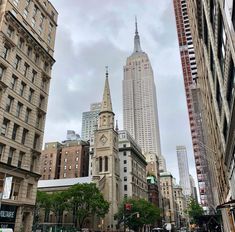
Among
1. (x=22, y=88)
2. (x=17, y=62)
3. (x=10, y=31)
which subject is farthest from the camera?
(x=22, y=88)

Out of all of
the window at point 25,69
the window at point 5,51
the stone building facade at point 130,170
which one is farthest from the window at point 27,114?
the stone building facade at point 130,170

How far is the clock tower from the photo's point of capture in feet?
285

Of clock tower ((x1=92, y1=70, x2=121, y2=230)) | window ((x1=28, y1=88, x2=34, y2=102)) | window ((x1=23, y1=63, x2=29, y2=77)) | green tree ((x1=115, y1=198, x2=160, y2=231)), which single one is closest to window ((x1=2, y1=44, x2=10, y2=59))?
window ((x1=23, y1=63, x2=29, y2=77))

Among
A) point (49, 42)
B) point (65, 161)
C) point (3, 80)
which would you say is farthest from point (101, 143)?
point (3, 80)

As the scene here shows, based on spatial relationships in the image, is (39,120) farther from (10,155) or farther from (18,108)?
(10,155)

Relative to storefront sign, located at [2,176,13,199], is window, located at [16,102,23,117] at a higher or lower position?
higher

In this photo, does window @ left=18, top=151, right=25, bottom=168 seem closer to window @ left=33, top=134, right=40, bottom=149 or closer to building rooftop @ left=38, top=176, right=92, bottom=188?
window @ left=33, top=134, right=40, bottom=149

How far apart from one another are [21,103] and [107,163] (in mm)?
61904

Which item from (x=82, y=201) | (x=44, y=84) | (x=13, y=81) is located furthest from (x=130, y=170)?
(x=13, y=81)

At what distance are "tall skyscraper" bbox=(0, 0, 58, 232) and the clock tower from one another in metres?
49.7

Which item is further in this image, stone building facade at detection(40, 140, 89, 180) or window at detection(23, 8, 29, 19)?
stone building facade at detection(40, 140, 89, 180)

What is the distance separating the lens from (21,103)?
37.7 m

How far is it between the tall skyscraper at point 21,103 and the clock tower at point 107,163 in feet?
163

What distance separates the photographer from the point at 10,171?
108 feet
